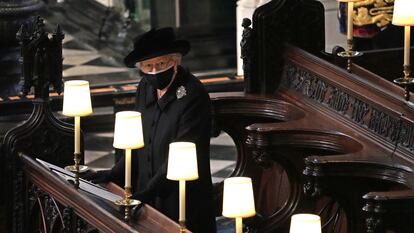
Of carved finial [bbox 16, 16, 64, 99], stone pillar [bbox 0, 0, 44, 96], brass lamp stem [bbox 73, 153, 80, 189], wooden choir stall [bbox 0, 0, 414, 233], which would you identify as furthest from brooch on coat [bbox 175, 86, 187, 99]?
stone pillar [bbox 0, 0, 44, 96]

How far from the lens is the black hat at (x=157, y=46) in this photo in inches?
266

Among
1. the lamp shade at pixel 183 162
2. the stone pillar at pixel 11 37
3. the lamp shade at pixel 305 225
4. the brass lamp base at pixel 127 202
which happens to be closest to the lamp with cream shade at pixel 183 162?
the lamp shade at pixel 183 162

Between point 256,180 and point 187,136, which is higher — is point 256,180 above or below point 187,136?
below

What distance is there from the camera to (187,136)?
22.1 feet

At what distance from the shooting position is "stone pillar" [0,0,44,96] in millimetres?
9562

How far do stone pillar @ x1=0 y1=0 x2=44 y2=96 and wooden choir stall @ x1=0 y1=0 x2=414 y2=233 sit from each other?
192 centimetres

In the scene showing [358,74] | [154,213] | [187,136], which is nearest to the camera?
[154,213]

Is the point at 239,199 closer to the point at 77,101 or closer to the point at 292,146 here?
Result: the point at 77,101

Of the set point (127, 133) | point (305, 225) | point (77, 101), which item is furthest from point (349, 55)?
point (305, 225)

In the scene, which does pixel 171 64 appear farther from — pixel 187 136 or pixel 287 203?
pixel 287 203

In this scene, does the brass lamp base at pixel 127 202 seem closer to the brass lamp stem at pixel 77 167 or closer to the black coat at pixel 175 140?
the black coat at pixel 175 140

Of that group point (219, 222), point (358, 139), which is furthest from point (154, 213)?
point (219, 222)

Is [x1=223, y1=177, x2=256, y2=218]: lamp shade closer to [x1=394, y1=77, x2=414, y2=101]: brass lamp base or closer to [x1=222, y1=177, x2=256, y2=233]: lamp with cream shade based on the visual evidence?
[x1=222, y1=177, x2=256, y2=233]: lamp with cream shade

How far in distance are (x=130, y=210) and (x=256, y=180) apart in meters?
2.40
